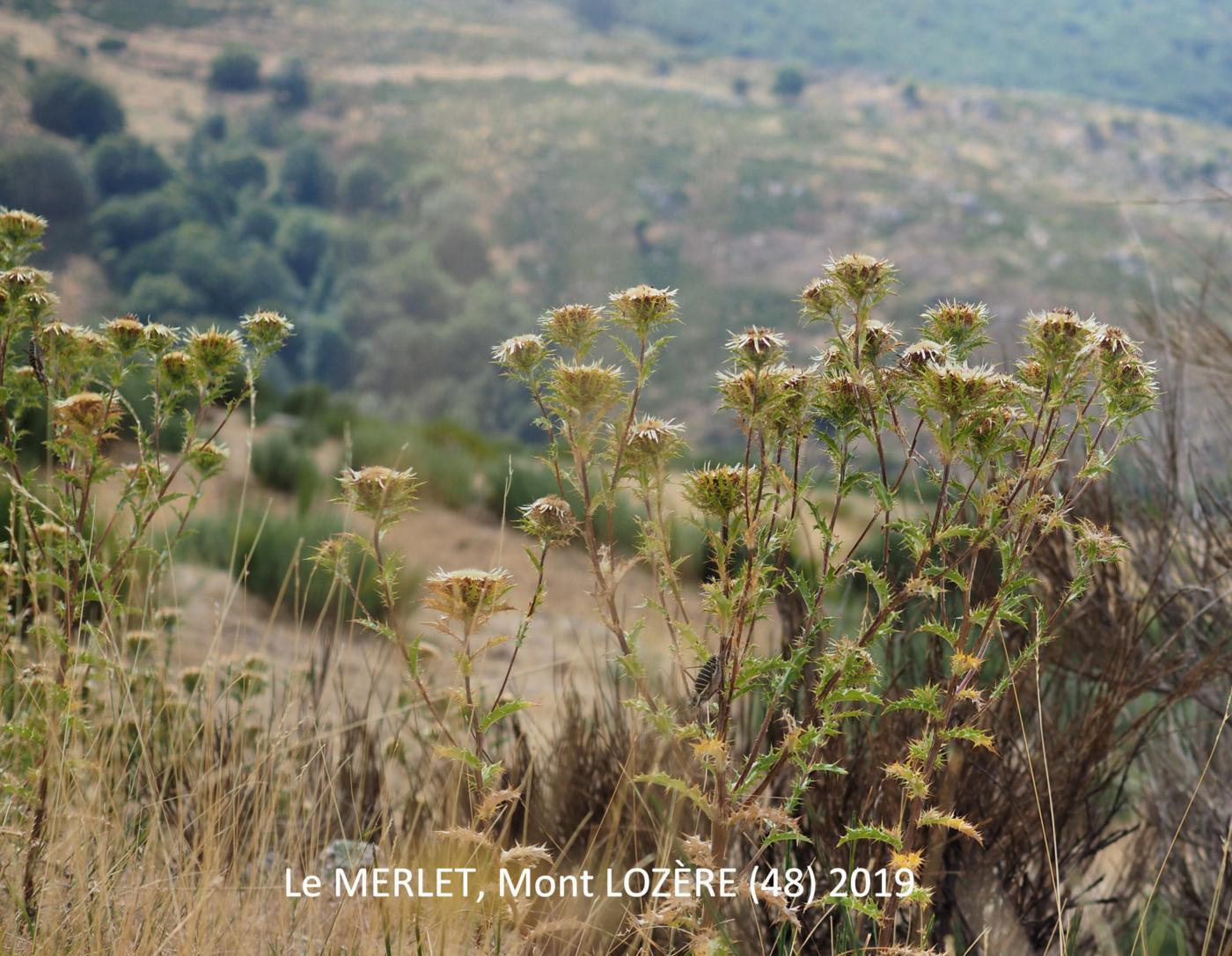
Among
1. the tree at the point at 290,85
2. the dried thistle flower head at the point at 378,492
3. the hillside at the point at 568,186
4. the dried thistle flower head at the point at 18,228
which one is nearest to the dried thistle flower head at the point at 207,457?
the dried thistle flower head at the point at 18,228

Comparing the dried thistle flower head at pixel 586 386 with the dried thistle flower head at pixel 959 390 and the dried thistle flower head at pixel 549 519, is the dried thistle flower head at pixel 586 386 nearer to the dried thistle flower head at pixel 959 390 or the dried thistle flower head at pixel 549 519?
the dried thistle flower head at pixel 549 519

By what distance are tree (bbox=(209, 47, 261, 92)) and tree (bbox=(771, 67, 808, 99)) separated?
49907 mm

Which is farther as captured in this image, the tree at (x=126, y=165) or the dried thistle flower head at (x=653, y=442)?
the tree at (x=126, y=165)

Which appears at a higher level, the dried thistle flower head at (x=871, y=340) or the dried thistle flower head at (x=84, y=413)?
the dried thistle flower head at (x=871, y=340)

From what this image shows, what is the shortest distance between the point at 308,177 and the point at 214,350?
83.3 meters

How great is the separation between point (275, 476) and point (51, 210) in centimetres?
5730

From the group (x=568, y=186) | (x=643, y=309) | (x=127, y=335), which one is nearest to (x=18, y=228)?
(x=127, y=335)

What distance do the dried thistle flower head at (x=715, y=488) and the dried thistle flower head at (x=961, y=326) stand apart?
0.39 meters

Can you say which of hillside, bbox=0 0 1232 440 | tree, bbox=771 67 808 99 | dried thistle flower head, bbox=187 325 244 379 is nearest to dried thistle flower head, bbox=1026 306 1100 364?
dried thistle flower head, bbox=187 325 244 379

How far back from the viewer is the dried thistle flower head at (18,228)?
6.49 ft

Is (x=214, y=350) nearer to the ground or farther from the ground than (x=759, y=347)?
nearer to the ground

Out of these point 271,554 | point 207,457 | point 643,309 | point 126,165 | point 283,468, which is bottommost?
point 126,165

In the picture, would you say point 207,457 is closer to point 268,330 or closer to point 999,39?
point 268,330

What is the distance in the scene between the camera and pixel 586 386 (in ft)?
4.97
